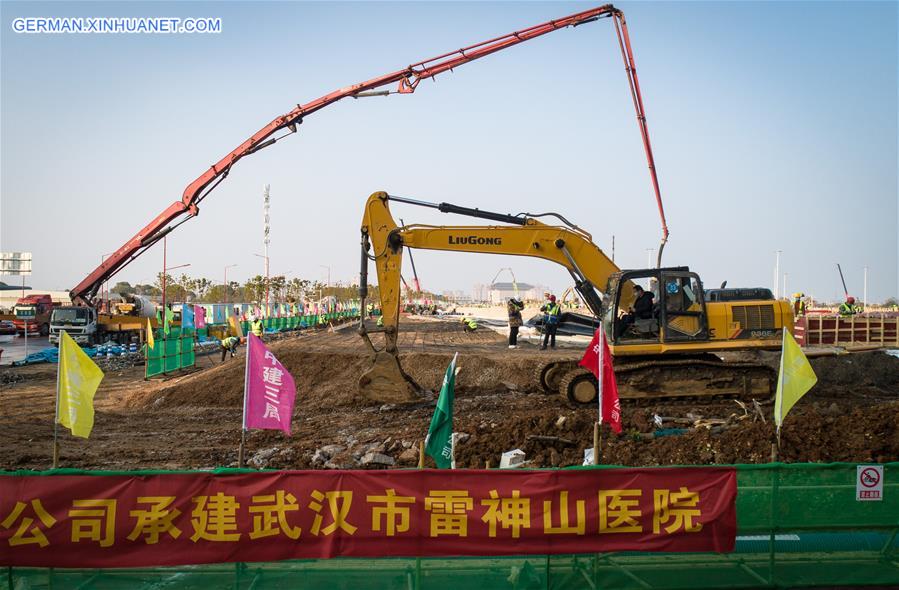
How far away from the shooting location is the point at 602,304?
16.1 metres

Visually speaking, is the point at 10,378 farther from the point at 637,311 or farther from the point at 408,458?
the point at 637,311

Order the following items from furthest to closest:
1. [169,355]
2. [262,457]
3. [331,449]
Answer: [169,355], [331,449], [262,457]

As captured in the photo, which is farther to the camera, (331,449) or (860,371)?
(860,371)

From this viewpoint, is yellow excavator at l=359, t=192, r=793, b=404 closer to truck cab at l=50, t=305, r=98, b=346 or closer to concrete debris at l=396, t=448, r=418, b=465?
concrete debris at l=396, t=448, r=418, b=465

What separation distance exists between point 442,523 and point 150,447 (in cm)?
1005

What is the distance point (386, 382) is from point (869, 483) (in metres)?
10.4

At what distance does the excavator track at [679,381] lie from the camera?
1550 centimetres

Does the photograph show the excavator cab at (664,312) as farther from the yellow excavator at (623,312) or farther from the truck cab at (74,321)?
the truck cab at (74,321)

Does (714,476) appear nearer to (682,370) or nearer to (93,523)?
(93,523)

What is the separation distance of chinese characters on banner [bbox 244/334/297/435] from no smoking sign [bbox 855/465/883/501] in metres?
6.28

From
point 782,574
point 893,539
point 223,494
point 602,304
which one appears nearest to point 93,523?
→ point 223,494

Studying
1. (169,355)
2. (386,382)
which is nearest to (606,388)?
(386,382)

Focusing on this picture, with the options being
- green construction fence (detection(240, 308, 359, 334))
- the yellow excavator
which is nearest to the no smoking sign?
the yellow excavator

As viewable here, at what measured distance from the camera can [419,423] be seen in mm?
14875
